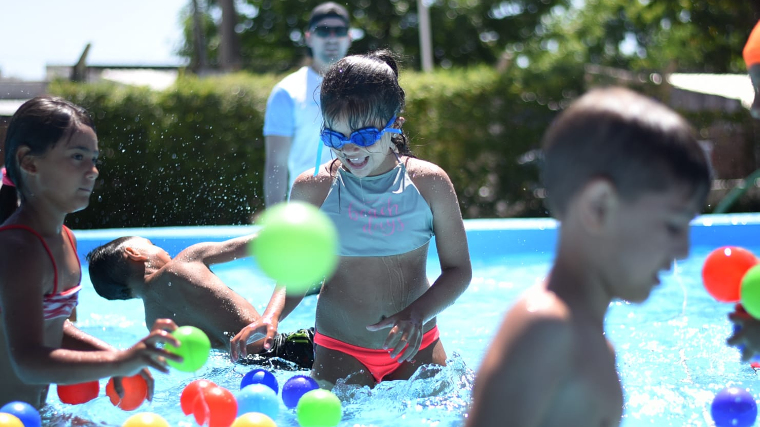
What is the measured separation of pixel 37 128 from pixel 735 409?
111 inches

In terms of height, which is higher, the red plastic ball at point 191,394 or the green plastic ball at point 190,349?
the green plastic ball at point 190,349

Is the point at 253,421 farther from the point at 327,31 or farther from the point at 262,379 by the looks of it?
the point at 327,31

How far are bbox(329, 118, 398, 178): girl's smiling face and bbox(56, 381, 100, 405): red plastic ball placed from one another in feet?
4.63

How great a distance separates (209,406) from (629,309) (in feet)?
14.3

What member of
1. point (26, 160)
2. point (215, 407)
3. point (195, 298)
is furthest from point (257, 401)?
point (26, 160)

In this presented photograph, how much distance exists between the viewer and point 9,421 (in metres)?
2.69

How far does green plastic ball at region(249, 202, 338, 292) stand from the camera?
319 cm

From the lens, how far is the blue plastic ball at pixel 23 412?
2.82 metres

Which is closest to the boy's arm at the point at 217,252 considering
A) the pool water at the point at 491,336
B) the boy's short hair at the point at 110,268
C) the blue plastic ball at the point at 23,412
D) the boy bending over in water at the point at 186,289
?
the boy bending over in water at the point at 186,289

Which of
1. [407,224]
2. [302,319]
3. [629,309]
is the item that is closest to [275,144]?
[302,319]

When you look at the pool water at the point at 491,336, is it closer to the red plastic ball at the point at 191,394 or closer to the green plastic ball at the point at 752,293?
the red plastic ball at the point at 191,394

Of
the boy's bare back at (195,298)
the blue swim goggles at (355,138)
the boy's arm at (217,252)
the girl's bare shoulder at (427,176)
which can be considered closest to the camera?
the blue swim goggles at (355,138)

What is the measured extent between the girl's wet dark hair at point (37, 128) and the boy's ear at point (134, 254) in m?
1.55

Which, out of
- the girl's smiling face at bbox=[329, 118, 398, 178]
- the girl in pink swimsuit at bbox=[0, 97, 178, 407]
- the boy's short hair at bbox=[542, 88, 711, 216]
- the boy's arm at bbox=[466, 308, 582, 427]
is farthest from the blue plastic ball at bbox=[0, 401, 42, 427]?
the boy's short hair at bbox=[542, 88, 711, 216]
